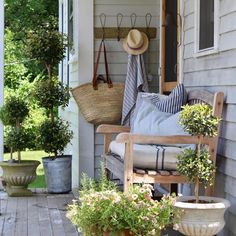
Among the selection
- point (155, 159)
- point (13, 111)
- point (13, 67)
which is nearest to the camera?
point (155, 159)

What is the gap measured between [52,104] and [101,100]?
56cm

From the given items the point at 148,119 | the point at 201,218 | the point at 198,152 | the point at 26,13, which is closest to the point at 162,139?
the point at 198,152

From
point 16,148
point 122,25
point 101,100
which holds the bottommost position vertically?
point 16,148

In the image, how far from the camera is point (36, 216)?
5559 millimetres

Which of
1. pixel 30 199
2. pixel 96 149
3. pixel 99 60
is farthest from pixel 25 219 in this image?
pixel 99 60

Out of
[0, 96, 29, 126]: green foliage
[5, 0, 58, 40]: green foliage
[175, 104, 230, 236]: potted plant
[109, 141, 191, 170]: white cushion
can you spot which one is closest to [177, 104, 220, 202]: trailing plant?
[175, 104, 230, 236]: potted plant

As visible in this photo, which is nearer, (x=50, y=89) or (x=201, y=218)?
(x=201, y=218)

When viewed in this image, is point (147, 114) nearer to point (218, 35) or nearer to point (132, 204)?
point (218, 35)

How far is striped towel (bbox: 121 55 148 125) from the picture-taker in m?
6.33

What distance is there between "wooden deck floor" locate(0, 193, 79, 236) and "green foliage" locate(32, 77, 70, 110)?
3.13 feet

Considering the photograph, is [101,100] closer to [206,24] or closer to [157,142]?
[206,24]

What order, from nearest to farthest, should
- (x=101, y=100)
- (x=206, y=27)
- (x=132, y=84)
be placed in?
(x=206, y=27) → (x=132, y=84) → (x=101, y=100)

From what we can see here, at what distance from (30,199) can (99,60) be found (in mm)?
1590

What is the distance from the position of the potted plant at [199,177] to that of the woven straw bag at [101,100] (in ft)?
8.64
